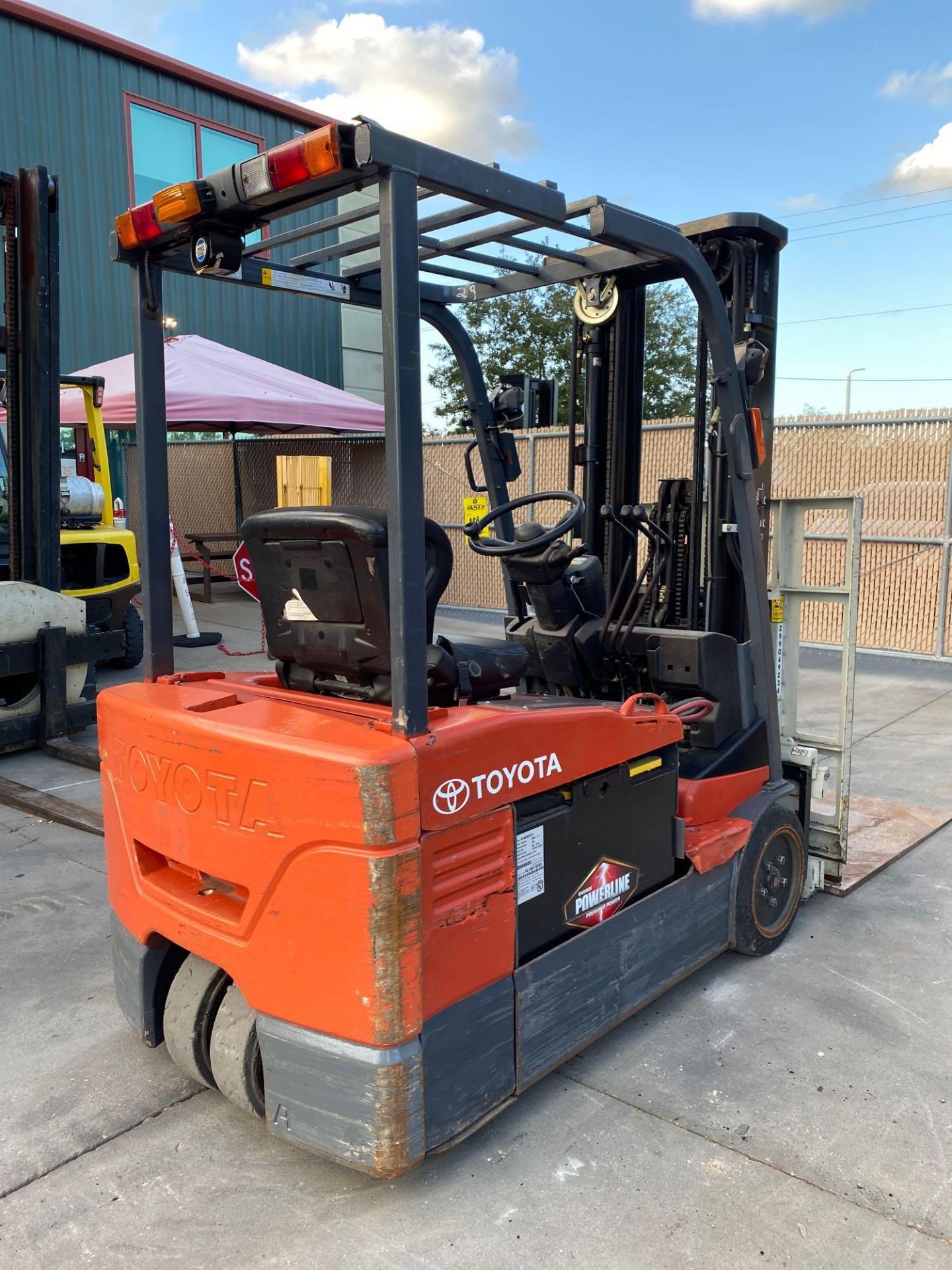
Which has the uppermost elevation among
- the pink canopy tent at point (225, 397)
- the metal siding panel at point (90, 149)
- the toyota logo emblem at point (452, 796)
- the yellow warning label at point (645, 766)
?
the metal siding panel at point (90, 149)

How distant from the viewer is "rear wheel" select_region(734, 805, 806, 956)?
3586mm

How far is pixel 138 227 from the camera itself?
108 inches

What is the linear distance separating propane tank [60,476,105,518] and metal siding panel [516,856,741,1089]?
291 inches

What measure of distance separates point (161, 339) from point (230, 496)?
1499cm

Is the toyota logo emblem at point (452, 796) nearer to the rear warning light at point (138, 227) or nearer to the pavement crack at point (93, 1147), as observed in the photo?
the pavement crack at point (93, 1147)

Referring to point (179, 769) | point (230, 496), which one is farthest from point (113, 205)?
point (179, 769)

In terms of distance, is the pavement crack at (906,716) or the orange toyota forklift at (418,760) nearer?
the orange toyota forklift at (418,760)

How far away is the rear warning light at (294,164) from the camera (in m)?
2.10

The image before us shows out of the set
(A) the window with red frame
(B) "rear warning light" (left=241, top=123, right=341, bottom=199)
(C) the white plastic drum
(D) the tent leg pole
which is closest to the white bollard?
(C) the white plastic drum

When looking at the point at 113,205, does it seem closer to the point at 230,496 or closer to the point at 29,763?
the point at 230,496

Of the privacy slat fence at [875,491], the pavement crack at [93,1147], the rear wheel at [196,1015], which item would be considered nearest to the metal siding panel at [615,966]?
the rear wheel at [196,1015]

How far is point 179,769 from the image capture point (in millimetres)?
2613

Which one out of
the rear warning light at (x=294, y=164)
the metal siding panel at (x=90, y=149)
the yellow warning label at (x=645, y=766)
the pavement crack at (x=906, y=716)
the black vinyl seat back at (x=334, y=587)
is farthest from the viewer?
the metal siding panel at (x=90, y=149)

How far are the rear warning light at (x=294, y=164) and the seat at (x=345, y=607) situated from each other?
74cm
